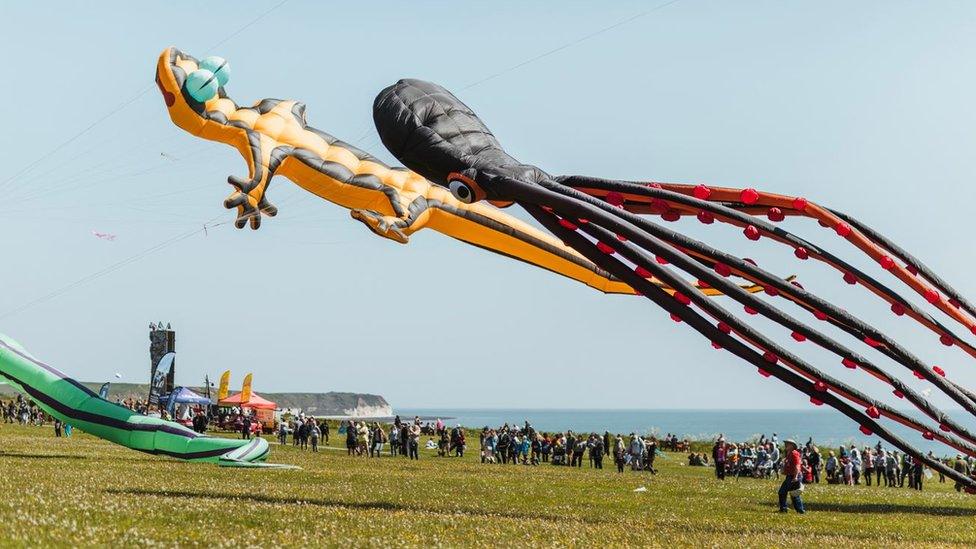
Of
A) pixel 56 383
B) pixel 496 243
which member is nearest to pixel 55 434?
pixel 56 383

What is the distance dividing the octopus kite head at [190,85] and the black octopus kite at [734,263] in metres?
6.51

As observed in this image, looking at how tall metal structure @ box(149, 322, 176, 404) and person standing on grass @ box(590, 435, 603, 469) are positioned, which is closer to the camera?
person standing on grass @ box(590, 435, 603, 469)

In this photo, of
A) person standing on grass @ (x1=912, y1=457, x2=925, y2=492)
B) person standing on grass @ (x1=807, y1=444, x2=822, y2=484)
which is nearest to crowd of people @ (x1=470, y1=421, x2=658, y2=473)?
person standing on grass @ (x1=807, y1=444, x2=822, y2=484)

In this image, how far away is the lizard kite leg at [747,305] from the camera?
1723cm

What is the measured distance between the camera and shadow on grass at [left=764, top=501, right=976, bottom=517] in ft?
85.8

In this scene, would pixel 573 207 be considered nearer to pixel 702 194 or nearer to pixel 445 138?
pixel 702 194

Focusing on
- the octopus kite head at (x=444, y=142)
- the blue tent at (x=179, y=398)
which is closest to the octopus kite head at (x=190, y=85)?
the octopus kite head at (x=444, y=142)

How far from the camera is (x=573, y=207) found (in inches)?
739

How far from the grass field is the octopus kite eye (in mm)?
6306

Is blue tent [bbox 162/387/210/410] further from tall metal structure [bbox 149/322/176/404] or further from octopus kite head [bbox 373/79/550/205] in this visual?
octopus kite head [bbox 373/79/550/205]

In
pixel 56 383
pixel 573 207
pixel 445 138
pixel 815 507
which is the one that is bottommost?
pixel 815 507

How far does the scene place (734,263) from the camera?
1762 centimetres

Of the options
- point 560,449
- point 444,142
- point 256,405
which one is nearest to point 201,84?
point 444,142

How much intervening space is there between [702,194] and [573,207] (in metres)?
2.82
